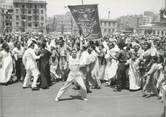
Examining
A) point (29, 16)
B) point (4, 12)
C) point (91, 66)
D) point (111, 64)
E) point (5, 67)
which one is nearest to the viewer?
point (91, 66)

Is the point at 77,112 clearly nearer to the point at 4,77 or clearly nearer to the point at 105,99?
the point at 105,99

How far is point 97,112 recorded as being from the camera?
Answer: 28.8 ft

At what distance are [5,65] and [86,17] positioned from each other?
397 centimetres

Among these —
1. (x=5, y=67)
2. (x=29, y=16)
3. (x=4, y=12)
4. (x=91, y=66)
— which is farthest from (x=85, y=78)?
(x=29, y=16)

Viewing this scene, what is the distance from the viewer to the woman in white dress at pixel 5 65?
12.6m

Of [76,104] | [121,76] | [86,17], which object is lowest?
[76,104]

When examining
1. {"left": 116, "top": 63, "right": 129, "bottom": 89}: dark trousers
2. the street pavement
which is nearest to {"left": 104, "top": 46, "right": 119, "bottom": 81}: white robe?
{"left": 116, "top": 63, "right": 129, "bottom": 89}: dark trousers

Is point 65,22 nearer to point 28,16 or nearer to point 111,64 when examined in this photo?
point 28,16

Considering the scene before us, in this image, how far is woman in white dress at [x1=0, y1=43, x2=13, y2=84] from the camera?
12.6m

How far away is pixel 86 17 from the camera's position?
10523 millimetres

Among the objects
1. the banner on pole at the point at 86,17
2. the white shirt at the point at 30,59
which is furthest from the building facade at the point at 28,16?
the banner on pole at the point at 86,17

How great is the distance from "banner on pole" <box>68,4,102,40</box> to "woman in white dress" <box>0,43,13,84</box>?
341cm

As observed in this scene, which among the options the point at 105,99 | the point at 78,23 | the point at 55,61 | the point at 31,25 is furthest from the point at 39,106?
the point at 31,25

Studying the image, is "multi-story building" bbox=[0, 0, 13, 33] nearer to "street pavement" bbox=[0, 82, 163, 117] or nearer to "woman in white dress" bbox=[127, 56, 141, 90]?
"street pavement" bbox=[0, 82, 163, 117]
